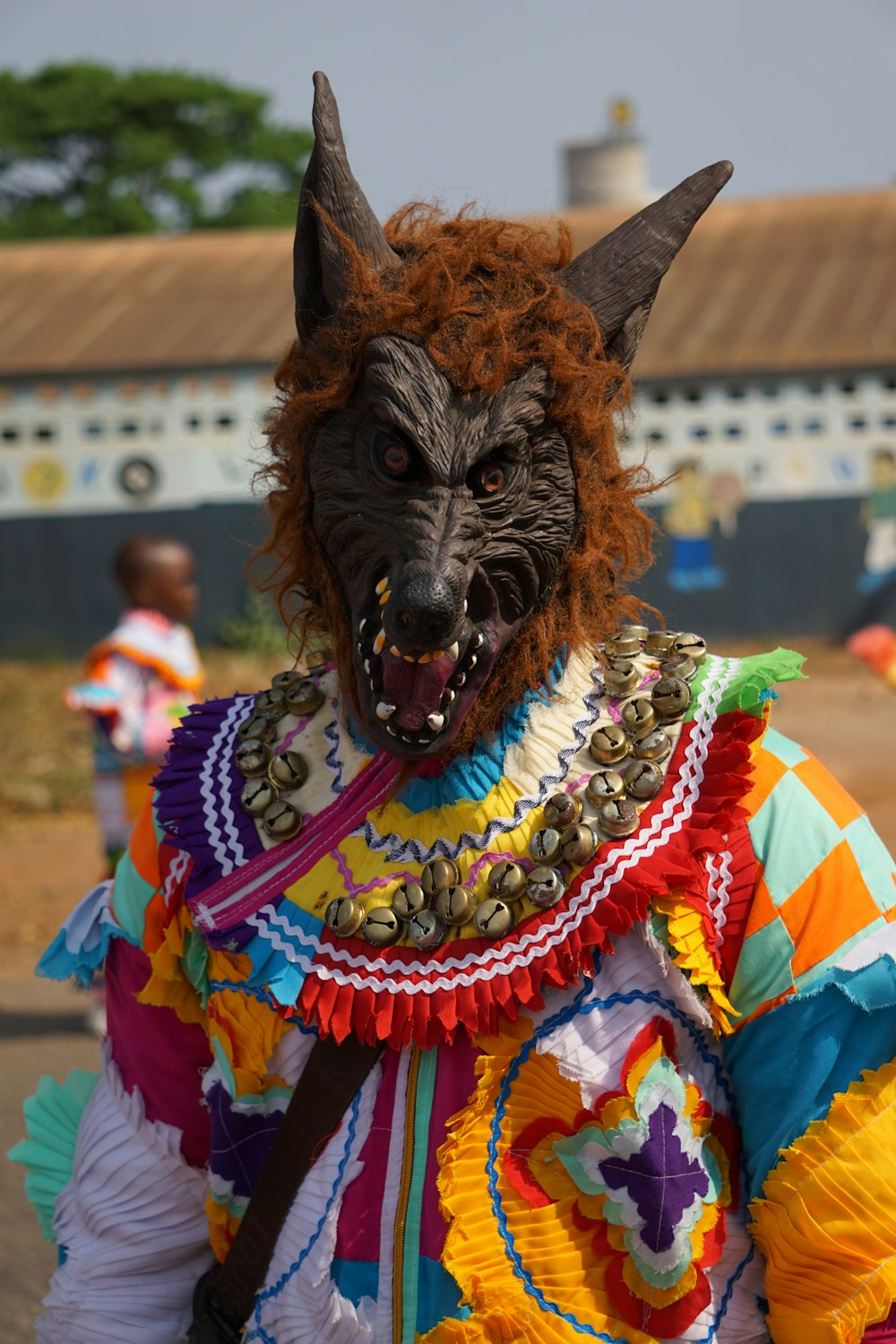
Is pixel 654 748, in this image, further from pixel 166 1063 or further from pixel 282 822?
pixel 166 1063

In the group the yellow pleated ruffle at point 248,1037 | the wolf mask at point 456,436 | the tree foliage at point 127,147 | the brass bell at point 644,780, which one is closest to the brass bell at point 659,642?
the wolf mask at point 456,436

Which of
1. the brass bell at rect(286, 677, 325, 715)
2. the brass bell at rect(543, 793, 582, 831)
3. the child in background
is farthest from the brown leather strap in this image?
the child in background

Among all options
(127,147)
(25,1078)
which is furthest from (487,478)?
Result: (127,147)

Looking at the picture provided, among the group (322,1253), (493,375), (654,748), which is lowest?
(322,1253)

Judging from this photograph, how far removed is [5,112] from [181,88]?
4.06 m

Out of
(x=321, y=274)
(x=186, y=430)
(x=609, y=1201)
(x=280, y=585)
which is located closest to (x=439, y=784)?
(x=280, y=585)

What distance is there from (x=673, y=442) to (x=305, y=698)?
13.7 meters

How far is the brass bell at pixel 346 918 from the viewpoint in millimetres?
1770

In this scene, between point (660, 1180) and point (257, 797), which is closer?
point (660, 1180)

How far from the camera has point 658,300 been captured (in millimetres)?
17016

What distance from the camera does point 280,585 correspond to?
1.96m

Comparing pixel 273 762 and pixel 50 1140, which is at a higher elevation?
pixel 273 762

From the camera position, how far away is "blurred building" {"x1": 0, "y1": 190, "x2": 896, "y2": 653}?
15.1m

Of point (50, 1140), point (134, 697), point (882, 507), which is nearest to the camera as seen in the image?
point (50, 1140)
